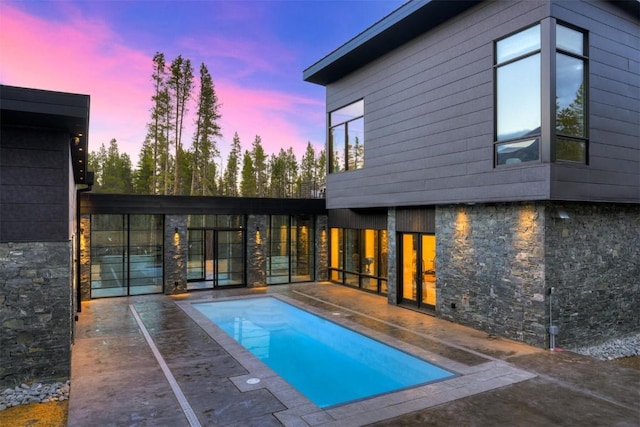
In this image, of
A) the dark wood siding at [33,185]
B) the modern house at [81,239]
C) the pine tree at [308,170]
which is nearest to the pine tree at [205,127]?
the modern house at [81,239]

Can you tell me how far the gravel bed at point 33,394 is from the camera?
18.3ft

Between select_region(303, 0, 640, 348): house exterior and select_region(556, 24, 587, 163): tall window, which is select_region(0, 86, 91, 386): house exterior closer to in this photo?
select_region(303, 0, 640, 348): house exterior

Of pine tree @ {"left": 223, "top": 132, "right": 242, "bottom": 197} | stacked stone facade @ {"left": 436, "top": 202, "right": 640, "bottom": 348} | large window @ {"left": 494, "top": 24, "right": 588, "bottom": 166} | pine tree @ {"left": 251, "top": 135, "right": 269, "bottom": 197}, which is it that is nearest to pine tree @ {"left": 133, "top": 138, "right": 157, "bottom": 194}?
pine tree @ {"left": 223, "top": 132, "right": 242, "bottom": 197}

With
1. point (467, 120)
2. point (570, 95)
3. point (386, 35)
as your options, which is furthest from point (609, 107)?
point (386, 35)

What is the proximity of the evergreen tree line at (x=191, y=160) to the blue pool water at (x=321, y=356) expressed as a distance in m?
16.2

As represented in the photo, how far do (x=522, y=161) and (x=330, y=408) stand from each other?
5754mm

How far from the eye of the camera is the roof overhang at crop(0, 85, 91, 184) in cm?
501

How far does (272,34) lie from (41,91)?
16657mm

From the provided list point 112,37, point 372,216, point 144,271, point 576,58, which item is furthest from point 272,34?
point 576,58

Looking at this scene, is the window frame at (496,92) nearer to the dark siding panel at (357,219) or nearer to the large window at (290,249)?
the dark siding panel at (357,219)

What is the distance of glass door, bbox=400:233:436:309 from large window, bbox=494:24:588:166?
138 inches

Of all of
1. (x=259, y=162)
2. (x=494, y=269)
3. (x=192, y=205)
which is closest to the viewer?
(x=494, y=269)

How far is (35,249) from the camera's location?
6.02 meters

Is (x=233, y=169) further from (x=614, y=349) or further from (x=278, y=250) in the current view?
(x=614, y=349)
